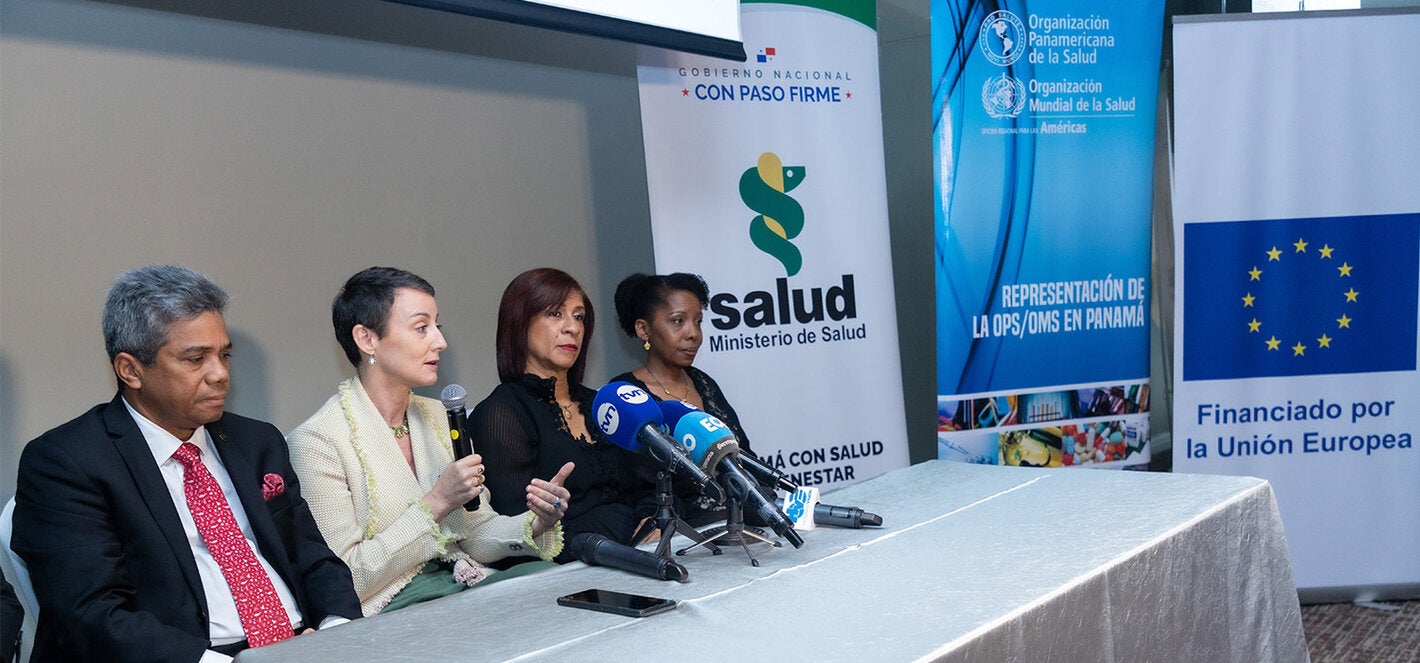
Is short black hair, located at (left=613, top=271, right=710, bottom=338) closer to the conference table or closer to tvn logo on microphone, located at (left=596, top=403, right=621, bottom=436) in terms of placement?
the conference table

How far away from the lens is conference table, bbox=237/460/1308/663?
1.65 m

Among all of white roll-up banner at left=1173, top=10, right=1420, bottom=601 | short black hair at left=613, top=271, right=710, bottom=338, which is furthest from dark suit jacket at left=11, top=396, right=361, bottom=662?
white roll-up banner at left=1173, top=10, right=1420, bottom=601

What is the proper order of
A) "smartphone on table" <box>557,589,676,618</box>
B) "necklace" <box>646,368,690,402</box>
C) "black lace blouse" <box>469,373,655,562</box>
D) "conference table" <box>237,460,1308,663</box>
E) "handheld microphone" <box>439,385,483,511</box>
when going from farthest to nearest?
"necklace" <box>646,368,690,402</box> → "black lace blouse" <box>469,373,655,562</box> → "handheld microphone" <box>439,385,483,511</box> → "smartphone on table" <box>557,589,676,618</box> → "conference table" <box>237,460,1308,663</box>

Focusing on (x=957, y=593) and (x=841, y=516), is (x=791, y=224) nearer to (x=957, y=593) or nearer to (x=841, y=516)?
(x=841, y=516)

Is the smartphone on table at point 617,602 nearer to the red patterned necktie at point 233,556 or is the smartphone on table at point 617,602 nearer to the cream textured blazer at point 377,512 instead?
the red patterned necktie at point 233,556

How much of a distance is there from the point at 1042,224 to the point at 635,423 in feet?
8.73

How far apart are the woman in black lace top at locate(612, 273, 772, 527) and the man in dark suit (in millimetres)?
1336

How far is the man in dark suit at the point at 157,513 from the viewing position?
2.06 meters

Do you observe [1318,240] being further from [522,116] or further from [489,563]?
[489,563]

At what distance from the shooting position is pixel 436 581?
2.77 meters

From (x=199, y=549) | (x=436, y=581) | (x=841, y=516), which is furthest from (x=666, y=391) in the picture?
(x=199, y=549)

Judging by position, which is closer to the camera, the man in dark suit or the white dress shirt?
the man in dark suit

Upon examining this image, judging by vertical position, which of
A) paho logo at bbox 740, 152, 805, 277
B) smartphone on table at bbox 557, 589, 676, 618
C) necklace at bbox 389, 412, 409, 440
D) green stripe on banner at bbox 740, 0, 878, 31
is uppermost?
green stripe on banner at bbox 740, 0, 878, 31

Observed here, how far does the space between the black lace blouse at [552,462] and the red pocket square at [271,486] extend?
0.62 meters
